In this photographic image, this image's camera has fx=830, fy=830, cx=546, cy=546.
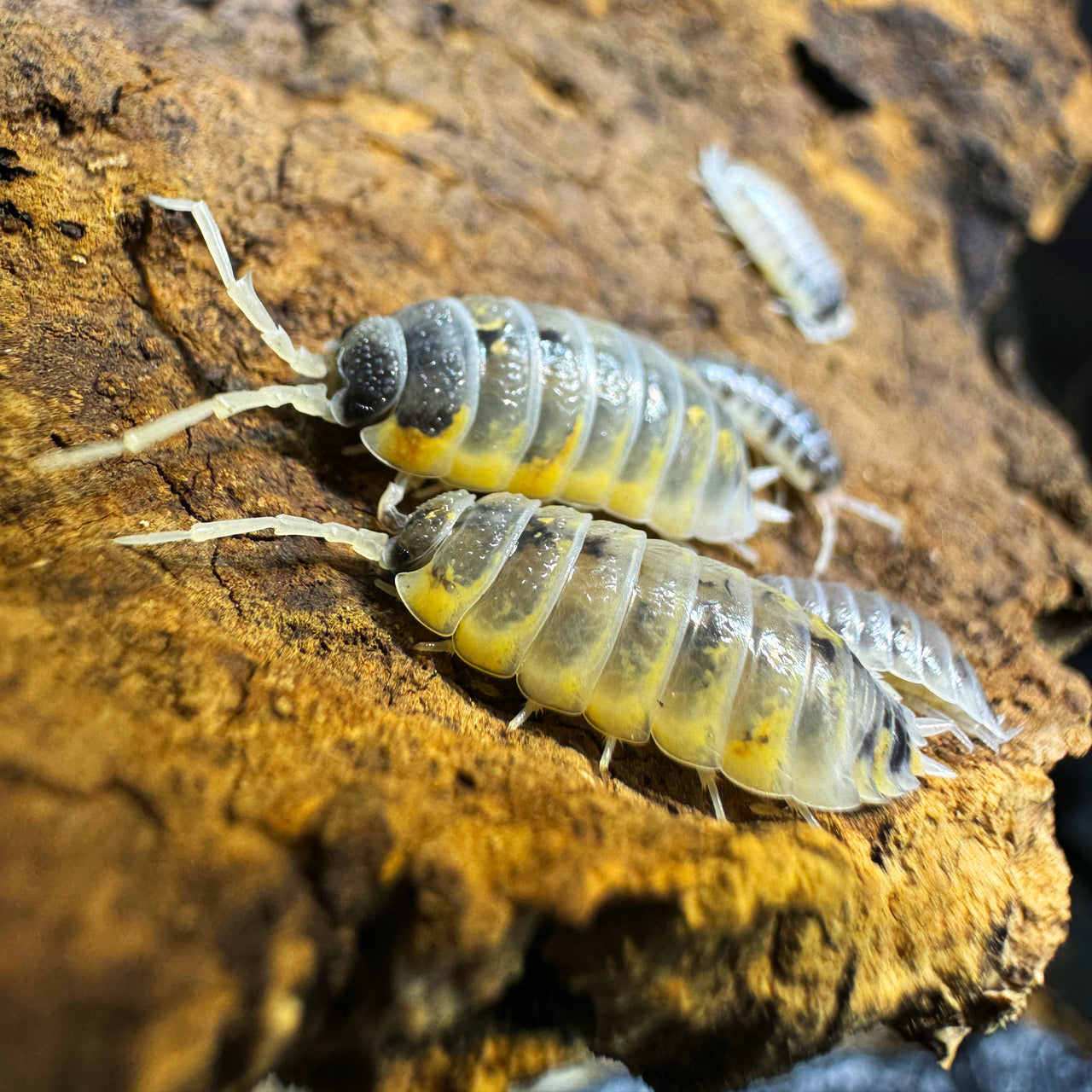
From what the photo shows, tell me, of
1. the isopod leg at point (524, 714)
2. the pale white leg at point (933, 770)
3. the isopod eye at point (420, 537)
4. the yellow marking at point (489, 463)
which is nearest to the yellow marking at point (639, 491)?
the yellow marking at point (489, 463)

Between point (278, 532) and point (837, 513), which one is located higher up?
point (837, 513)

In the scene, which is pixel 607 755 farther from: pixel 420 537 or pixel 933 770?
pixel 933 770

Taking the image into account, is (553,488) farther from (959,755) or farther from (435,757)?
(959,755)

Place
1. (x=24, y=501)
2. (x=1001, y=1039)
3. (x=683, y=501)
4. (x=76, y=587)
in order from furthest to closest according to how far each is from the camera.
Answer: (x=683, y=501), (x=1001, y=1039), (x=24, y=501), (x=76, y=587)

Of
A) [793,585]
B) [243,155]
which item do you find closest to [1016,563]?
[793,585]

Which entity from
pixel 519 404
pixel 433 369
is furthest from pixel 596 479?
pixel 433 369
